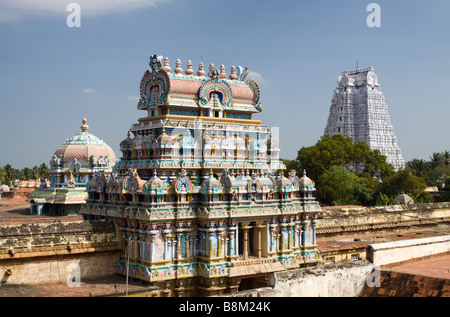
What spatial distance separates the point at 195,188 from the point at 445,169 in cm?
6210

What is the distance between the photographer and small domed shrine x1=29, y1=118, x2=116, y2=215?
36.2 meters

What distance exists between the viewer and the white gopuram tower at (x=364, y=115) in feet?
253

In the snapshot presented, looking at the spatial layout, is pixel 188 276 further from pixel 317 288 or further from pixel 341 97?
pixel 341 97

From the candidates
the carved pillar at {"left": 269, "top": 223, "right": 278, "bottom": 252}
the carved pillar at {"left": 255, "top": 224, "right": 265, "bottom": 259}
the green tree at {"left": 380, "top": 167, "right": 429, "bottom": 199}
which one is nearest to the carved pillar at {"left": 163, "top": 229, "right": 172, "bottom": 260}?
the carved pillar at {"left": 255, "top": 224, "right": 265, "bottom": 259}

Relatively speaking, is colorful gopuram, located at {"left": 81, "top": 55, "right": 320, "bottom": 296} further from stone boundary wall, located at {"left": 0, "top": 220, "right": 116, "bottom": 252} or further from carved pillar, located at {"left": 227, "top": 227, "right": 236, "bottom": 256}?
stone boundary wall, located at {"left": 0, "top": 220, "right": 116, "bottom": 252}

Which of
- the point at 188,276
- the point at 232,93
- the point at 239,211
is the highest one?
the point at 232,93

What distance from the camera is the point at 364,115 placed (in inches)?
3056

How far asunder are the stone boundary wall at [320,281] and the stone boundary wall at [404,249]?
751 millimetres

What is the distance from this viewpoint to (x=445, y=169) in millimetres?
72500

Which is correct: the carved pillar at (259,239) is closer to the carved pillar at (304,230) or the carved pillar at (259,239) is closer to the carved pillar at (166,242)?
the carved pillar at (304,230)

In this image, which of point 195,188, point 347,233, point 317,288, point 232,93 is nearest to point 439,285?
point 317,288

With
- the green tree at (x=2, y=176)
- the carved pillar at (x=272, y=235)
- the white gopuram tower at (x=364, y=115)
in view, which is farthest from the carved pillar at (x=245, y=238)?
the green tree at (x=2, y=176)
